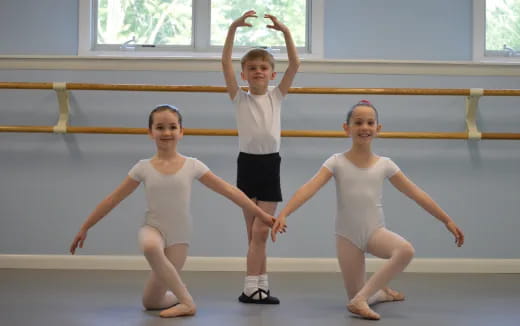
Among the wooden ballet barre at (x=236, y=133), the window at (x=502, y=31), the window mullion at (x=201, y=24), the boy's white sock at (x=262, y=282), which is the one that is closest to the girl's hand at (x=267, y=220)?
the boy's white sock at (x=262, y=282)

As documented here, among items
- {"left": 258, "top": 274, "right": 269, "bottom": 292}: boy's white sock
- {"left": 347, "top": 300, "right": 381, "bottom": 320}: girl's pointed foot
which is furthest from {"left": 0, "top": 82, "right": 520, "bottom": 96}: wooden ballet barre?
{"left": 347, "top": 300, "right": 381, "bottom": 320}: girl's pointed foot

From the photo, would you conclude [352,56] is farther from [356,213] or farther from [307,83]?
[356,213]

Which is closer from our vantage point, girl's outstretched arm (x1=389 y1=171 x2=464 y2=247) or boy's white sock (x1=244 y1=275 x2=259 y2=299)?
girl's outstretched arm (x1=389 y1=171 x2=464 y2=247)

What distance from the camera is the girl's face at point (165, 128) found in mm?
2262

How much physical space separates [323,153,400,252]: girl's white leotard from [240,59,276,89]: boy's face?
38cm

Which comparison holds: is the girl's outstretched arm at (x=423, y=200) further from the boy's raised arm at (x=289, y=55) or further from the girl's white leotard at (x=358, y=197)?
the boy's raised arm at (x=289, y=55)

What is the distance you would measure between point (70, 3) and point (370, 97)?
151 centimetres

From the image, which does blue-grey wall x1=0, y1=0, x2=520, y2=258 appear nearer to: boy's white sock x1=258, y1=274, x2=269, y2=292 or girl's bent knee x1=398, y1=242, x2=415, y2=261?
boy's white sock x1=258, y1=274, x2=269, y2=292

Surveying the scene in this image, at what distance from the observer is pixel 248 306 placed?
231 centimetres

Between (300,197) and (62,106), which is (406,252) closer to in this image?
(300,197)

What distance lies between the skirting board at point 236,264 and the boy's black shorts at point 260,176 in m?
0.81

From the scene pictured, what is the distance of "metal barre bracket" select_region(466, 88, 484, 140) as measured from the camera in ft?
10.3

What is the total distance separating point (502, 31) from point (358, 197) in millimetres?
1635

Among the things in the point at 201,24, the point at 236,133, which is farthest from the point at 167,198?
the point at 201,24
